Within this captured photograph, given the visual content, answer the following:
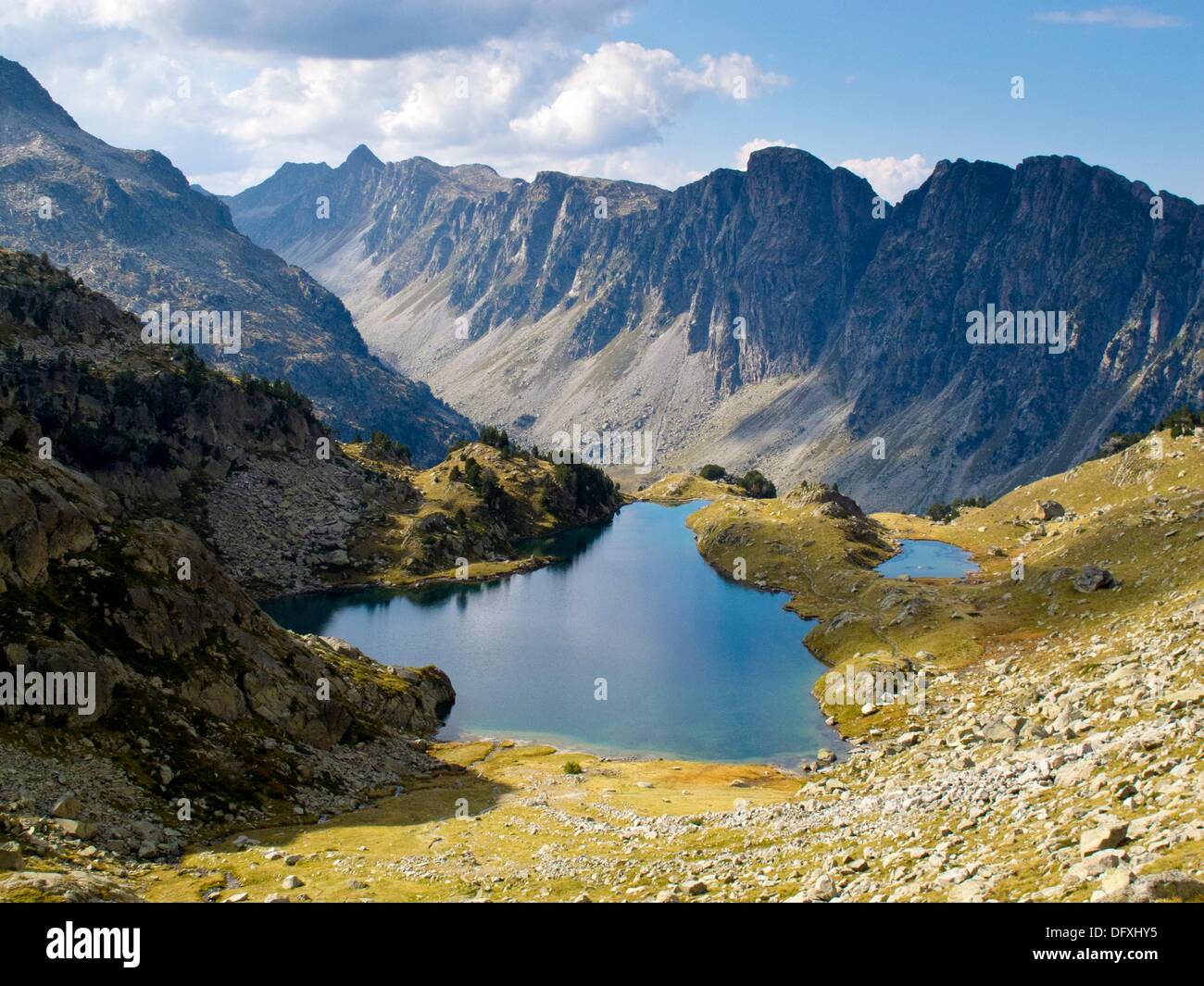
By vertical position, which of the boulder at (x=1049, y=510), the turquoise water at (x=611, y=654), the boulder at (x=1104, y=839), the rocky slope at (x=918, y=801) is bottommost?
the turquoise water at (x=611, y=654)

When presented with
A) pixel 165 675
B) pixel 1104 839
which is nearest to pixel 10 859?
pixel 165 675

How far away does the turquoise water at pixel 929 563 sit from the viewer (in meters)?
163

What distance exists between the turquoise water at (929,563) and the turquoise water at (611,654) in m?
22.8

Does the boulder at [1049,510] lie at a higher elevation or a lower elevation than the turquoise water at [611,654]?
higher

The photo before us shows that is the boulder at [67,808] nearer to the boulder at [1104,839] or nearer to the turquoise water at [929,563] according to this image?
the boulder at [1104,839]

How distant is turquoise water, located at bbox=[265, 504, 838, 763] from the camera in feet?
324

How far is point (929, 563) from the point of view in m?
176

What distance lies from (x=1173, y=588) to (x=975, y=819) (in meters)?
73.4

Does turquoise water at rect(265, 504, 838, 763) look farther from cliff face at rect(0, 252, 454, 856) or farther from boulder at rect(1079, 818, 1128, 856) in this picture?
boulder at rect(1079, 818, 1128, 856)

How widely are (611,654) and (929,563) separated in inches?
2946

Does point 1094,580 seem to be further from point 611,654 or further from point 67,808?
point 67,808

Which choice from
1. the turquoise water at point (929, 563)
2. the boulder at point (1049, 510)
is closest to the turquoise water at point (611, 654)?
the turquoise water at point (929, 563)

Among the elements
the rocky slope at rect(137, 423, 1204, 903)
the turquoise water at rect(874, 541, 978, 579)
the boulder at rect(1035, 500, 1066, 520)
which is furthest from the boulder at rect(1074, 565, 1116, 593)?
the boulder at rect(1035, 500, 1066, 520)
